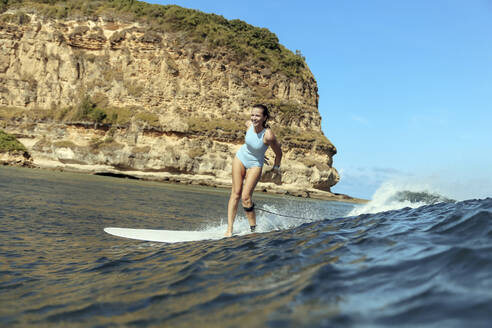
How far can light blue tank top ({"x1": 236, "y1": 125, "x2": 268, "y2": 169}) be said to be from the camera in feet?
18.2

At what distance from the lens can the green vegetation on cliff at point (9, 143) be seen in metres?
36.4

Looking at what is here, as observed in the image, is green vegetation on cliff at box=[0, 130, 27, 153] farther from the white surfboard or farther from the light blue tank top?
the light blue tank top

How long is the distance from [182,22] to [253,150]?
1798 inches

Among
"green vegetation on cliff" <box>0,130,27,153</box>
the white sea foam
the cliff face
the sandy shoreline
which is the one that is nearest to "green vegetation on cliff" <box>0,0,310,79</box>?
the cliff face

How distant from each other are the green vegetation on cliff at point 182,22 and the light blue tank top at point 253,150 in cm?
4303

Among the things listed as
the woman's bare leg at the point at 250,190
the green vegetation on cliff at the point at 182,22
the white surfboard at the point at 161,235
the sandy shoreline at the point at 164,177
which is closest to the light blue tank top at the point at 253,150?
the woman's bare leg at the point at 250,190

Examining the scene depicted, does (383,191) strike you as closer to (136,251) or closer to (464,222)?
(464,222)

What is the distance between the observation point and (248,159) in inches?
224

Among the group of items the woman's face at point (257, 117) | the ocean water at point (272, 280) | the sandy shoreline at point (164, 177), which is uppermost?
the woman's face at point (257, 117)

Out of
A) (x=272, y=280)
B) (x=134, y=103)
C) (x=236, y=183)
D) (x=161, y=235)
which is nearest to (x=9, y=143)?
(x=134, y=103)

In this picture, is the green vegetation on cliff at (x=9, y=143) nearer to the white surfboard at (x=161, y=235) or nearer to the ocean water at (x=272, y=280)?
the white surfboard at (x=161, y=235)

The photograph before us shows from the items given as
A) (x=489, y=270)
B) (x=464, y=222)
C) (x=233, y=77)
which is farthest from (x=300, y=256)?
(x=233, y=77)

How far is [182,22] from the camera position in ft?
153

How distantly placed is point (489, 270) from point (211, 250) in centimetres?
247
